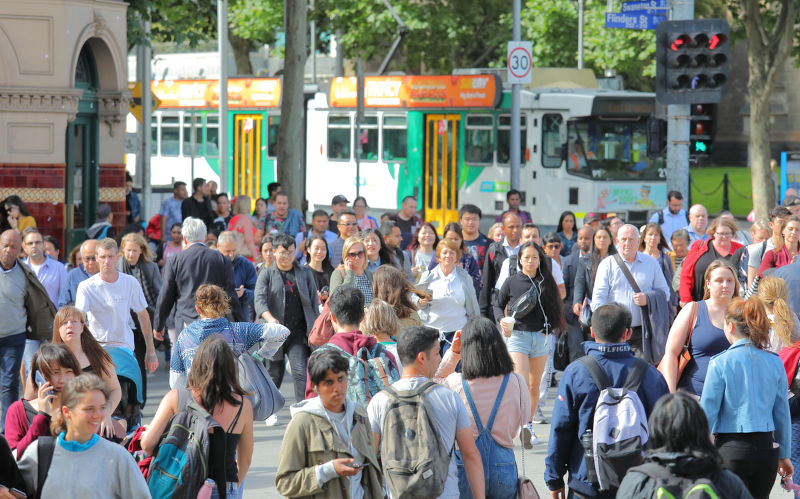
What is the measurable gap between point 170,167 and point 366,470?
27.6 meters

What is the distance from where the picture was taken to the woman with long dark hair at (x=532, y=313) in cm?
1029

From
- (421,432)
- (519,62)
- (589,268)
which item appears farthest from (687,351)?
(519,62)

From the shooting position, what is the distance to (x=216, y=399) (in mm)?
5773

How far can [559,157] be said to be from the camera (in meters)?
23.7

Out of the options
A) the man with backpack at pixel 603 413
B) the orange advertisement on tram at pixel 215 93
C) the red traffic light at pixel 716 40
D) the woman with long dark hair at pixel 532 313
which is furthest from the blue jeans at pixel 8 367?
the orange advertisement on tram at pixel 215 93

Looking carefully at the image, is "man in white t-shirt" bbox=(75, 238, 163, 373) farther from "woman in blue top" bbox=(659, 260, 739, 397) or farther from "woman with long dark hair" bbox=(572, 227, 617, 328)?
"woman with long dark hair" bbox=(572, 227, 617, 328)

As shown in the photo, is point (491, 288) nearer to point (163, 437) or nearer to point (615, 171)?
point (163, 437)

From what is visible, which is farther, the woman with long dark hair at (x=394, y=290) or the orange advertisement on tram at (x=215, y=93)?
the orange advertisement on tram at (x=215, y=93)

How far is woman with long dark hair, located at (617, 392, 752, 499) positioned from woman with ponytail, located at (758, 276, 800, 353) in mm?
3013

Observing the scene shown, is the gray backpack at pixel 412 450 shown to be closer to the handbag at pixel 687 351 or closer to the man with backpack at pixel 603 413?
the man with backpack at pixel 603 413

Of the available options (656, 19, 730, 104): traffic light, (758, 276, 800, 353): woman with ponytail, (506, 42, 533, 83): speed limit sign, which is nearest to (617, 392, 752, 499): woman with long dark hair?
(758, 276, 800, 353): woman with ponytail

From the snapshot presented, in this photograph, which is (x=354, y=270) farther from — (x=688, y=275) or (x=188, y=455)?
(x=188, y=455)

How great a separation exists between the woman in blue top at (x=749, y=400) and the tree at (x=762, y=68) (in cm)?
2293

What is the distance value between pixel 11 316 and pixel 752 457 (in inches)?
234
